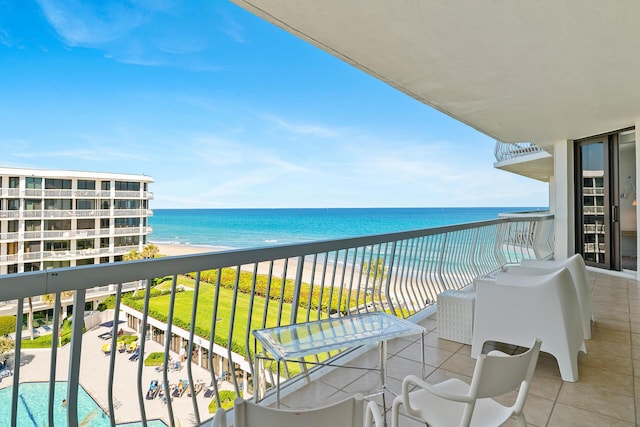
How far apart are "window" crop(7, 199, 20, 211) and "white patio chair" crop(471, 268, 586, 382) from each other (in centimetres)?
2450

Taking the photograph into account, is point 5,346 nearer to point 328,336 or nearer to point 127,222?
point 328,336

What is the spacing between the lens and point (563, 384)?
2.53 m

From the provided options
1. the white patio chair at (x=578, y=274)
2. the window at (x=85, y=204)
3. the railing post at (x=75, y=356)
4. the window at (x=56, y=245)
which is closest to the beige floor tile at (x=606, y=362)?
the white patio chair at (x=578, y=274)

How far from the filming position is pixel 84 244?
68.9 ft

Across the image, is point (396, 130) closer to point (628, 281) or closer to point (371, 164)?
point (371, 164)

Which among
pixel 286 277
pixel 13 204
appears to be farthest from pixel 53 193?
pixel 286 277

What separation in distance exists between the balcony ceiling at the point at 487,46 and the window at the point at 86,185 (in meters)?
20.6

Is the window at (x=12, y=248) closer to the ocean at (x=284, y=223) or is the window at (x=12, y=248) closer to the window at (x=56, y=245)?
the window at (x=56, y=245)

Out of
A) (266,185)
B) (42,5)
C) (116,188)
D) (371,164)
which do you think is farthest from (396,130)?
(42,5)

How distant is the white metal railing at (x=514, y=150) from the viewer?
1089 centimetres

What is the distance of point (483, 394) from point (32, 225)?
23.7 meters

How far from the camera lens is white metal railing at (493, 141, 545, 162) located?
10.9 metres

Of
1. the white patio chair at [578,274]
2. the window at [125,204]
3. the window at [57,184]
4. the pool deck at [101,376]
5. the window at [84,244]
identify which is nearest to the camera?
the pool deck at [101,376]

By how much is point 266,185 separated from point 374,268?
40.6 meters
